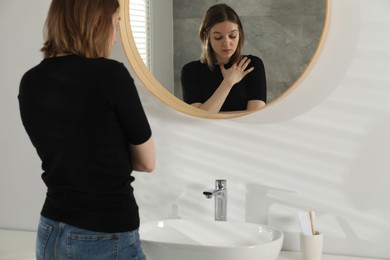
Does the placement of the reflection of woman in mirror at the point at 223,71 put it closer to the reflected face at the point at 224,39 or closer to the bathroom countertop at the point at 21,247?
the reflected face at the point at 224,39

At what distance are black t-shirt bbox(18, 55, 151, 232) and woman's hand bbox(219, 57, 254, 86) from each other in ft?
2.00

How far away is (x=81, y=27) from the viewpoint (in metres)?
1.35

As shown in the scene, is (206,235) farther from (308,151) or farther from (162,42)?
(162,42)

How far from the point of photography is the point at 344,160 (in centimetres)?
185

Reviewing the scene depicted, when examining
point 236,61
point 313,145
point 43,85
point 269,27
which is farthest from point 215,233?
point 43,85

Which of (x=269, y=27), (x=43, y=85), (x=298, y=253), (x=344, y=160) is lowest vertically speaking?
(x=298, y=253)

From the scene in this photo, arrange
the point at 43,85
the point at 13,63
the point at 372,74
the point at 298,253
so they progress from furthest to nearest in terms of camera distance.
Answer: the point at 13,63, the point at 298,253, the point at 372,74, the point at 43,85

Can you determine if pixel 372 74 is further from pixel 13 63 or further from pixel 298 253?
pixel 13 63

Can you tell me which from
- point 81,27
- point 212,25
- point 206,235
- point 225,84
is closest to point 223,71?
point 225,84

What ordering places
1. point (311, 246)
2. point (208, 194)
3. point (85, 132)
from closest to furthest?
point (85, 132) → point (311, 246) → point (208, 194)

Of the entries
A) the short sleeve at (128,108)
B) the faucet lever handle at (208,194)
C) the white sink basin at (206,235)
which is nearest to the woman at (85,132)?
the short sleeve at (128,108)

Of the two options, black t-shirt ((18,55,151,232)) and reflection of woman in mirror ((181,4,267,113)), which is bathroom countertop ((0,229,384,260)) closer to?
reflection of woman in mirror ((181,4,267,113))

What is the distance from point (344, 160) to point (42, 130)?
0.95 m

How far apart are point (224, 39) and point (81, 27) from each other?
0.65 meters
